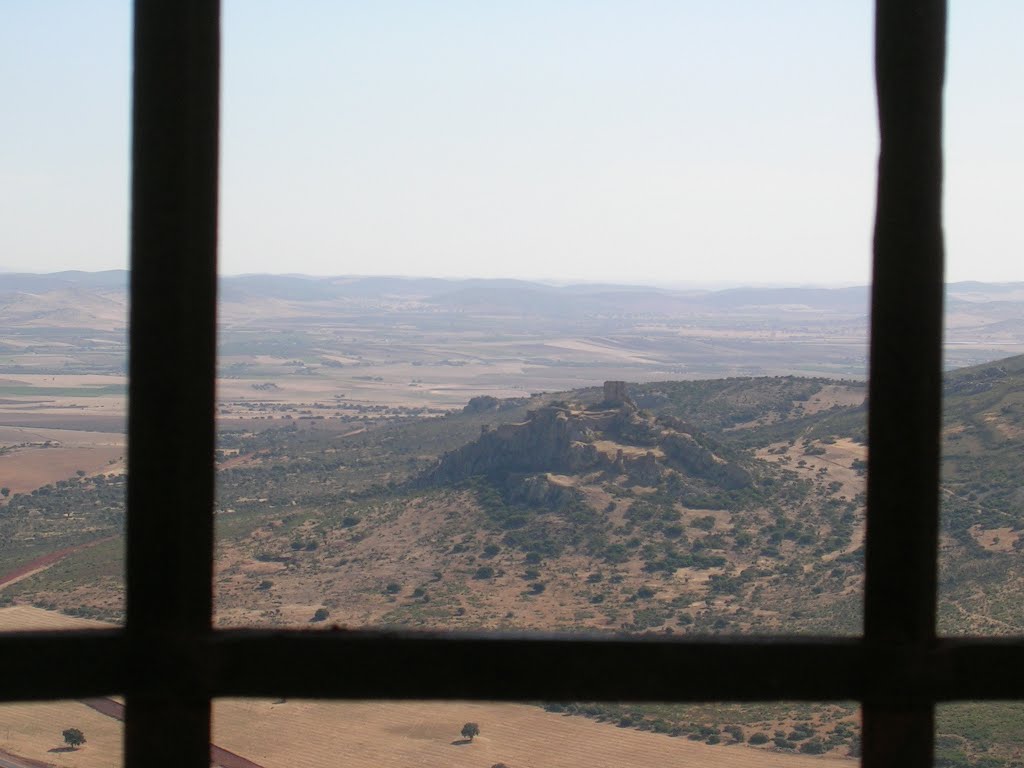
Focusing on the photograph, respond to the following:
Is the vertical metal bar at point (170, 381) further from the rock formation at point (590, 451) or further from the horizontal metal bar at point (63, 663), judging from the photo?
the rock formation at point (590, 451)

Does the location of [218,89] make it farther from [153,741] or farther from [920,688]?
[920,688]

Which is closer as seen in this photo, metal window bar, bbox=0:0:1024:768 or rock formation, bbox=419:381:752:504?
metal window bar, bbox=0:0:1024:768

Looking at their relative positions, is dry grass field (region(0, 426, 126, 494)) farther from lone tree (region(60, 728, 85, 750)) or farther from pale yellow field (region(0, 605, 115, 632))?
lone tree (region(60, 728, 85, 750))

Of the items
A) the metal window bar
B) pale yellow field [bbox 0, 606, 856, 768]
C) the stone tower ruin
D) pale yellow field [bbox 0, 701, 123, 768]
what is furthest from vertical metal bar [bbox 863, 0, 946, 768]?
the stone tower ruin

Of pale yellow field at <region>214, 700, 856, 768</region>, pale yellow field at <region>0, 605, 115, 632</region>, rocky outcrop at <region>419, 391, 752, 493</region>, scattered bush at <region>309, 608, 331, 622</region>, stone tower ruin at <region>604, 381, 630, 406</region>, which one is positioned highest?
stone tower ruin at <region>604, 381, 630, 406</region>

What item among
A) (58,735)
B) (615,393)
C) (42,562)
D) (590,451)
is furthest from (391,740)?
(615,393)

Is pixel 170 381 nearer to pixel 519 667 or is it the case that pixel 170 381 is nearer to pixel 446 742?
pixel 519 667

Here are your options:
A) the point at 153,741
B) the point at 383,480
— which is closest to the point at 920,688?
the point at 153,741
